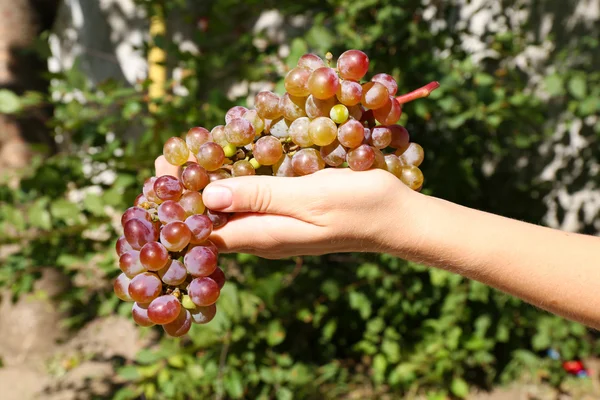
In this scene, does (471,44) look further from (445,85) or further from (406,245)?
(406,245)

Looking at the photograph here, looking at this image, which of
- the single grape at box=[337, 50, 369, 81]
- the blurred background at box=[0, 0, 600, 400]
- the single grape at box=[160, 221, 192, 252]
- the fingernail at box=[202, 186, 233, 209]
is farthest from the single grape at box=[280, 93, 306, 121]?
the blurred background at box=[0, 0, 600, 400]

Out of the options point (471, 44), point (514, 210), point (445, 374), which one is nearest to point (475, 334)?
point (445, 374)

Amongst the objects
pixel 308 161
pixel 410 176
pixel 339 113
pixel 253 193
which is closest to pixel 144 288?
pixel 253 193

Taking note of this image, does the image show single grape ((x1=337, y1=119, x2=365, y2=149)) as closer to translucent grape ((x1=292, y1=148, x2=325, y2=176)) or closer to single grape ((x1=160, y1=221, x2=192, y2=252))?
translucent grape ((x1=292, y1=148, x2=325, y2=176))

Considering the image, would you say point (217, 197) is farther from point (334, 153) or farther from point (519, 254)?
point (519, 254)

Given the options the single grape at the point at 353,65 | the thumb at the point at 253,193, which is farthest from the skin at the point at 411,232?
the single grape at the point at 353,65

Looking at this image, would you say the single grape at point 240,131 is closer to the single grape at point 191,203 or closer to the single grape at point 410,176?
the single grape at point 191,203
